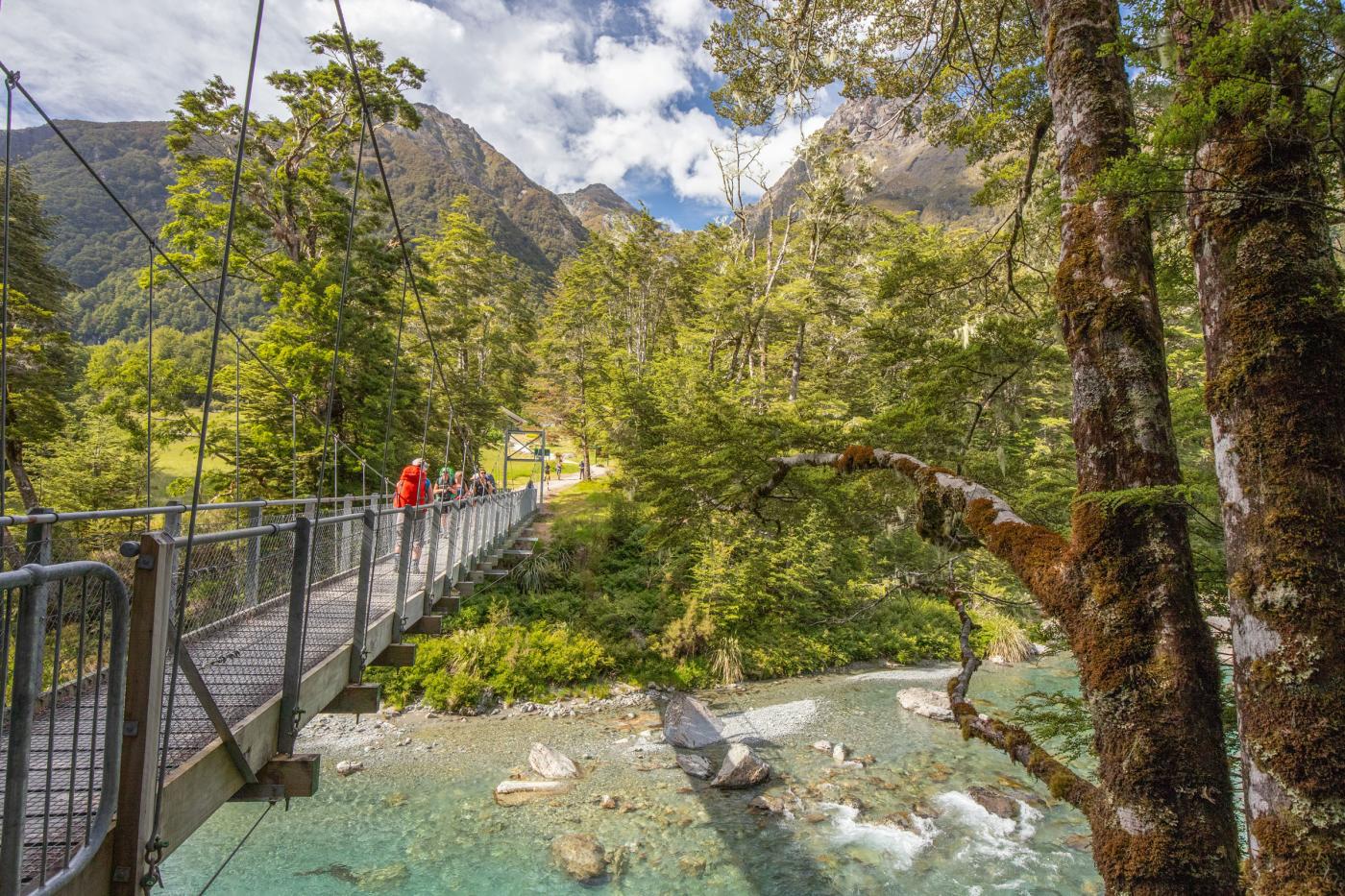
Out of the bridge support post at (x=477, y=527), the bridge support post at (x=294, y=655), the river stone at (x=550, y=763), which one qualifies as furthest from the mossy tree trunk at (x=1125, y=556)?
the river stone at (x=550, y=763)

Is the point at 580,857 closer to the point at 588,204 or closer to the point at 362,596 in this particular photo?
the point at 362,596

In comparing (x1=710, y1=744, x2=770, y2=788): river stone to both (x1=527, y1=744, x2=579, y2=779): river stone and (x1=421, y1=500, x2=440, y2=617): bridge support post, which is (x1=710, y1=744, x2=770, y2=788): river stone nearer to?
(x1=527, y1=744, x2=579, y2=779): river stone

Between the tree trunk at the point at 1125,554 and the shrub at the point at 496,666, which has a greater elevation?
the tree trunk at the point at 1125,554

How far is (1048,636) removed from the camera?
545 centimetres

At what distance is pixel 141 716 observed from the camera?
Result: 6.95 ft

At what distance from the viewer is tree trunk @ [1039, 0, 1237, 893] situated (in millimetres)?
2203

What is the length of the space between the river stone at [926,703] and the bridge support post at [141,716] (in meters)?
12.2

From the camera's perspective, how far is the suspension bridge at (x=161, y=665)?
5.63 ft

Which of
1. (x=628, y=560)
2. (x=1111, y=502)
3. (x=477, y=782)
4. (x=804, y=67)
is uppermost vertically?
(x=804, y=67)

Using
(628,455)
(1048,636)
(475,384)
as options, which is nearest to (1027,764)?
(1048,636)

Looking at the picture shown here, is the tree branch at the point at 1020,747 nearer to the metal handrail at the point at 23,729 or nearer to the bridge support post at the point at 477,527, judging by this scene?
the metal handrail at the point at 23,729

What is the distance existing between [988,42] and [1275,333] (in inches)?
171

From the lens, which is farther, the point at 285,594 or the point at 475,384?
the point at 475,384

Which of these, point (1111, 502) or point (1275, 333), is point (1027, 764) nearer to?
point (1111, 502)
